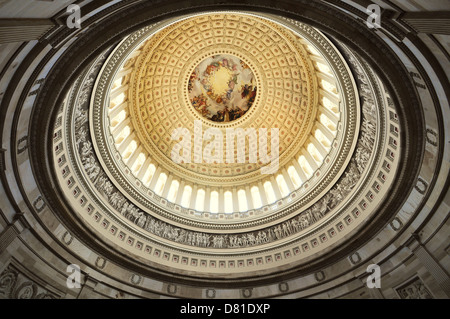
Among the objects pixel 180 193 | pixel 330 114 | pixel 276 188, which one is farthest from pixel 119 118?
pixel 330 114

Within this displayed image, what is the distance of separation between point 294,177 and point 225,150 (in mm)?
7601

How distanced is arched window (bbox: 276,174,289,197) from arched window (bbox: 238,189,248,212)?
3037 millimetres

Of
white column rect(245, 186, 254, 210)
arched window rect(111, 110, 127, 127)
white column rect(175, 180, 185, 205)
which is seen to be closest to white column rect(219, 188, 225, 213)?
white column rect(245, 186, 254, 210)

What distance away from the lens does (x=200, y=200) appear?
917 inches

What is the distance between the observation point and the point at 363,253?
1312 cm

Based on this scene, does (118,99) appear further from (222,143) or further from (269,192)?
(269,192)

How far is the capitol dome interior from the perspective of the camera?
27.3 ft

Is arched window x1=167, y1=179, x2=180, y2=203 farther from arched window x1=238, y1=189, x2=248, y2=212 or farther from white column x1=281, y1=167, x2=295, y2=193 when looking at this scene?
white column x1=281, y1=167, x2=295, y2=193

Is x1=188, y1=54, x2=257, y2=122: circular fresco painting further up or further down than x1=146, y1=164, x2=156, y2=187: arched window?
further up

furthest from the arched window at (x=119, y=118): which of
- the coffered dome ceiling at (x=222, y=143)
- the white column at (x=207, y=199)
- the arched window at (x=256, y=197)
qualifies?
the arched window at (x=256, y=197)
